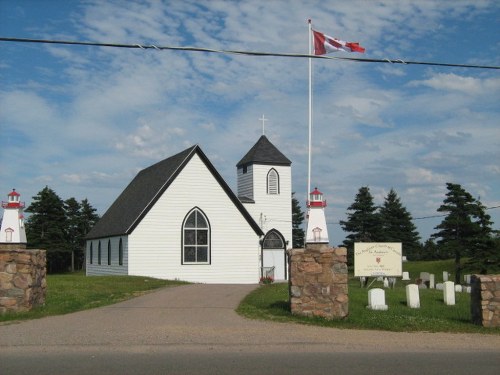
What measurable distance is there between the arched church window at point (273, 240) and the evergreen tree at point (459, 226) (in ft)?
33.3

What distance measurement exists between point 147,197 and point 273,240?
404 inches

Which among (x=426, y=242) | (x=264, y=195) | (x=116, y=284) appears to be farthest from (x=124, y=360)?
(x=426, y=242)

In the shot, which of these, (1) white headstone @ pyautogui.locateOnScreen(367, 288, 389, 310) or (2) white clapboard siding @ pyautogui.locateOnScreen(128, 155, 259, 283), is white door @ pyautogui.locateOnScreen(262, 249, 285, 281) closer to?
(2) white clapboard siding @ pyautogui.locateOnScreen(128, 155, 259, 283)

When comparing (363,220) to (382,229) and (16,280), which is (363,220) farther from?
(16,280)

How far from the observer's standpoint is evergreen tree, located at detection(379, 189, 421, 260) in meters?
69.4

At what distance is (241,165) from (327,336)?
3135cm

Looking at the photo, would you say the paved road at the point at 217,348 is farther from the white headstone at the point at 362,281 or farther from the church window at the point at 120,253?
the church window at the point at 120,253

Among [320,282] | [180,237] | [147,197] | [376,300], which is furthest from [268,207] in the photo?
[320,282]

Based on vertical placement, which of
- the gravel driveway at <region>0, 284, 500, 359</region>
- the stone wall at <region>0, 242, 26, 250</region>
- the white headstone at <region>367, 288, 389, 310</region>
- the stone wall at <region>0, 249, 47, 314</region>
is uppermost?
the stone wall at <region>0, 242, 26, 250</region>

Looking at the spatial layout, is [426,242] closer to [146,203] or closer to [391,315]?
[146,203]

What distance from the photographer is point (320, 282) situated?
14719 mm

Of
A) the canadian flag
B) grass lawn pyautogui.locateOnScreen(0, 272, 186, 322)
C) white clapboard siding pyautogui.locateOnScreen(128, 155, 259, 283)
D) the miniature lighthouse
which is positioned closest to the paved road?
grass lawn pyautogui.locateOnScreen(0, 272, 186, 322)

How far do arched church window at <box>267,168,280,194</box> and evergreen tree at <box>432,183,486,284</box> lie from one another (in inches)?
428

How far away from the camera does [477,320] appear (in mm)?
14453
